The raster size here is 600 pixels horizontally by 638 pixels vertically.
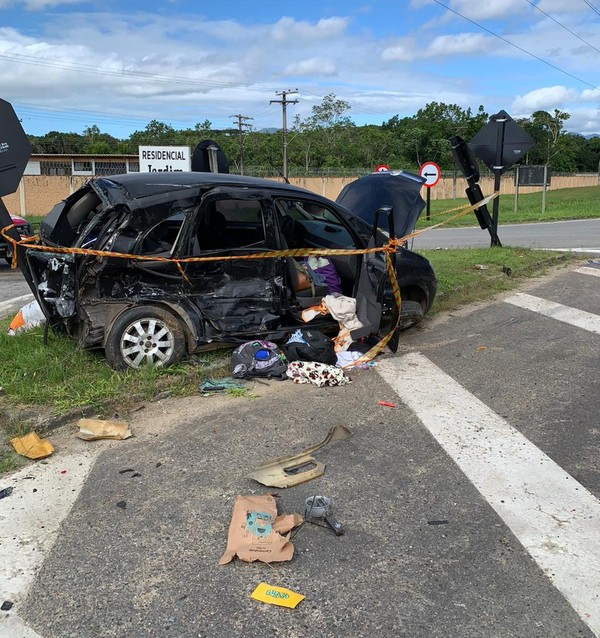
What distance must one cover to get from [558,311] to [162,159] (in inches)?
533

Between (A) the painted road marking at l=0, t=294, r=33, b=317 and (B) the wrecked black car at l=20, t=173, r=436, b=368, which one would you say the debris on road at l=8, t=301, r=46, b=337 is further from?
(A) the painted road marking at l=0, t=294, r=33, b=317

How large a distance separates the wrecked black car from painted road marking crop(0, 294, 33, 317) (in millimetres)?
3304

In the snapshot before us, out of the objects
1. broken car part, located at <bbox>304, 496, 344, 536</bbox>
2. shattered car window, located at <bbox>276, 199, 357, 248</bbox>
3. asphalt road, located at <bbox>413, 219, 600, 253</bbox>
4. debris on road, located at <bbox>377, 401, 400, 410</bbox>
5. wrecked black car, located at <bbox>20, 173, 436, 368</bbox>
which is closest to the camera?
broken car part, located at <bbox>304, 496, 344, 536</bbox>

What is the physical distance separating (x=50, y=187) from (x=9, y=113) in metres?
32.8

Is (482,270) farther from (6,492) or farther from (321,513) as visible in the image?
(6,492)

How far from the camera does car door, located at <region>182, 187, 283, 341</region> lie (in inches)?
220

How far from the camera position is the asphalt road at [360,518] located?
8.82 ft

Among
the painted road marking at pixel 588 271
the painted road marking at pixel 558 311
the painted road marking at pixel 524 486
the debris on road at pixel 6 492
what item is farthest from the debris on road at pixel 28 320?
the painted road marking at pixel 588 271

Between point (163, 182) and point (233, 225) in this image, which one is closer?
point (163, 182)

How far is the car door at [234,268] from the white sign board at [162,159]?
1330 centimetres

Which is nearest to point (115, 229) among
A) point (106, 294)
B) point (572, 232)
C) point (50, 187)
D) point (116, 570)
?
point (106, 294)

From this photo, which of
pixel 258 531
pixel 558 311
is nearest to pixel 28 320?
pixel 258 531

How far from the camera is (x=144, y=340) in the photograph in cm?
545

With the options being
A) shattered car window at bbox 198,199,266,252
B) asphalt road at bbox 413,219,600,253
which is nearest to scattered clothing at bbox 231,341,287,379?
shattered car window at bbox 198,199,266,252
